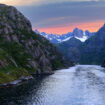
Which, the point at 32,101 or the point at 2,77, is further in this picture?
the point at 2,77

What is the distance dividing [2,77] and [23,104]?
73.6 meters

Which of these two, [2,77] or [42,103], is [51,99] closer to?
[42,103]

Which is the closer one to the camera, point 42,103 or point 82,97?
point 42,103

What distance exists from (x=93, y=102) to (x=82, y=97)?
13.0 m

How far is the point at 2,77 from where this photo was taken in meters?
170

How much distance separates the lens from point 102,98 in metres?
117

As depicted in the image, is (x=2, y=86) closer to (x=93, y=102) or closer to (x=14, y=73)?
(x=14, y=73)

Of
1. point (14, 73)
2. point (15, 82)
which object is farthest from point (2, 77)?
point (14, 73)

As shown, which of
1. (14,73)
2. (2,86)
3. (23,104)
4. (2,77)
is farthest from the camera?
(14,73)

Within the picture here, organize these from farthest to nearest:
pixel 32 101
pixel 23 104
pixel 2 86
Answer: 1. pixel 2 86
2. pixel 32 101
3. pixel 23 104

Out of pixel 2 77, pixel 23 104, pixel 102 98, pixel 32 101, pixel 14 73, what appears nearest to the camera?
pixel 23 104

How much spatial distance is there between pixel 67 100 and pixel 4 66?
340 feet

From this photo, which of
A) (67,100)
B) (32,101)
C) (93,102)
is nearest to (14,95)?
(32,101)

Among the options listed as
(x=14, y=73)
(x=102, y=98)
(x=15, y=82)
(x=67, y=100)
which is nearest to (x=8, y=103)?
(x=67, y=100)
